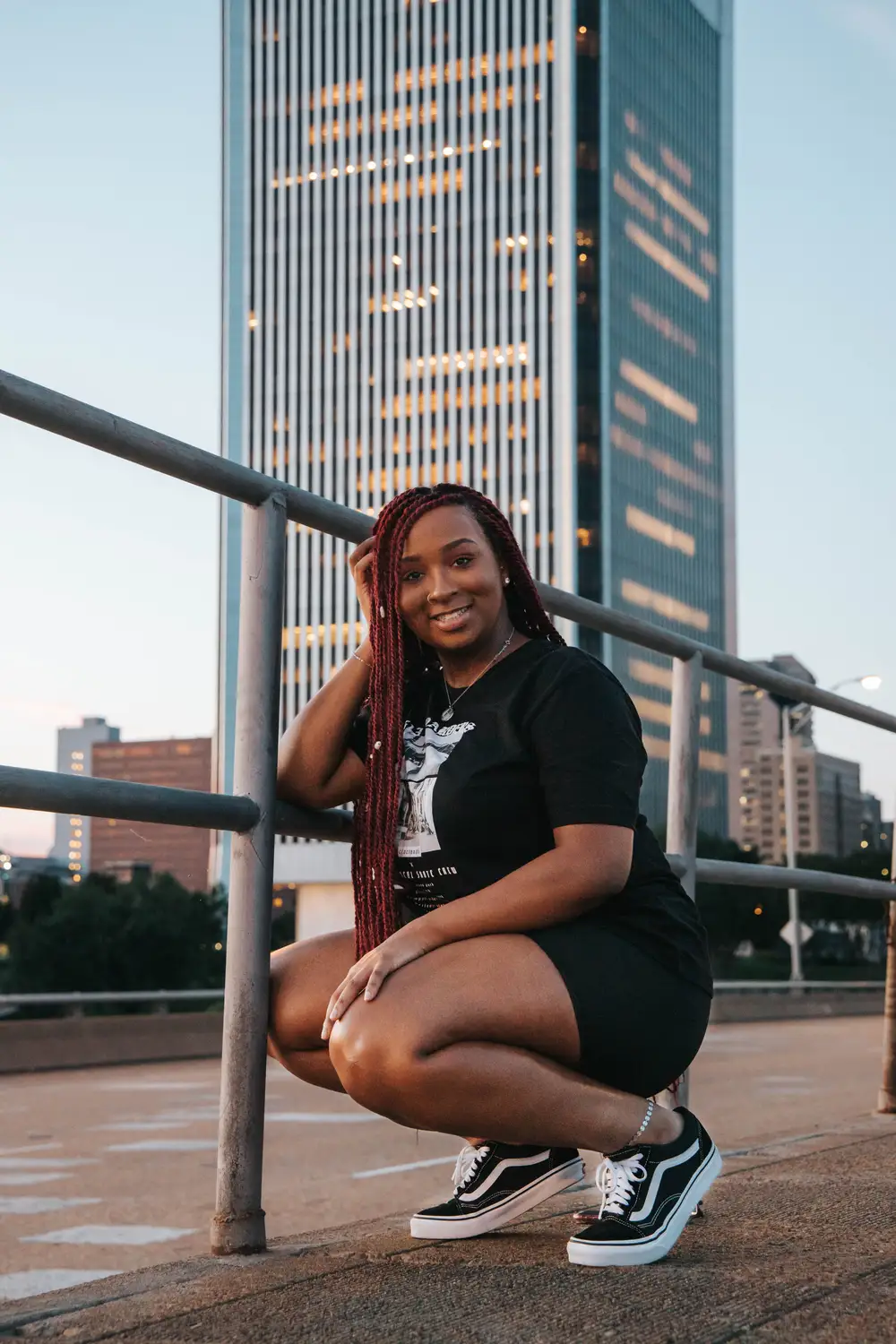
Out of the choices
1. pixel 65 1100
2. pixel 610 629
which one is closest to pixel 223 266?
pixel 65 1100

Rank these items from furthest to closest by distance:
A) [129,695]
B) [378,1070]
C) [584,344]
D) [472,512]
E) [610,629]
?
[584,344] → [129,695] → [610,629] → [472,512] → [378,1070]

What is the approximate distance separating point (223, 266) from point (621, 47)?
27.3 metres

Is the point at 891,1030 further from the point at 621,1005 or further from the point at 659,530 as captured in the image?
the point at 659,530

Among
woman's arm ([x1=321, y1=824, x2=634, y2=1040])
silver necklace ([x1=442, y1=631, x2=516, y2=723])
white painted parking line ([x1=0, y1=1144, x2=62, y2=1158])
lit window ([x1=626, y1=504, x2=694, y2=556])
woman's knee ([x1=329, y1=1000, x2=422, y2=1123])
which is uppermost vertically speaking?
lit window ([x1=626, y1=504, x2=694, y2=556])

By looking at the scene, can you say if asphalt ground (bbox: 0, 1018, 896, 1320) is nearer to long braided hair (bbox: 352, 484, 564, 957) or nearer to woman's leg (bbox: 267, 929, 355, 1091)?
woman's leg (bbox: 267, 929, 355, 1091)

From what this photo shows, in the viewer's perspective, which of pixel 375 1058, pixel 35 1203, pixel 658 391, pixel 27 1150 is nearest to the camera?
pixel 375 1058

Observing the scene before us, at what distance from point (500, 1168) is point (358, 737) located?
2.36 feet

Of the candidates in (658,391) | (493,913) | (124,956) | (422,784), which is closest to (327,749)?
(422,784)

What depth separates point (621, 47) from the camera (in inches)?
3688

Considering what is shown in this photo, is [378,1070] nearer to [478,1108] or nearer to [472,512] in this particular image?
[478,1108]

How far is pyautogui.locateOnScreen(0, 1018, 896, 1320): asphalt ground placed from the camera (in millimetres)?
4961

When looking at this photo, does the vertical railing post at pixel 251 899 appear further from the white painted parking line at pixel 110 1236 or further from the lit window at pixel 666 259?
the lit window at pixel 666 259

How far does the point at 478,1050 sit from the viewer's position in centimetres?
209

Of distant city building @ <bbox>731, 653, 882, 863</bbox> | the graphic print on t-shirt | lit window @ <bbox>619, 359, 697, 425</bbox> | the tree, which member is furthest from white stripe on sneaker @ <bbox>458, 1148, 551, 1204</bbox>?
distant city building @ <bbox>731, 653, 882, 863</bbox>
